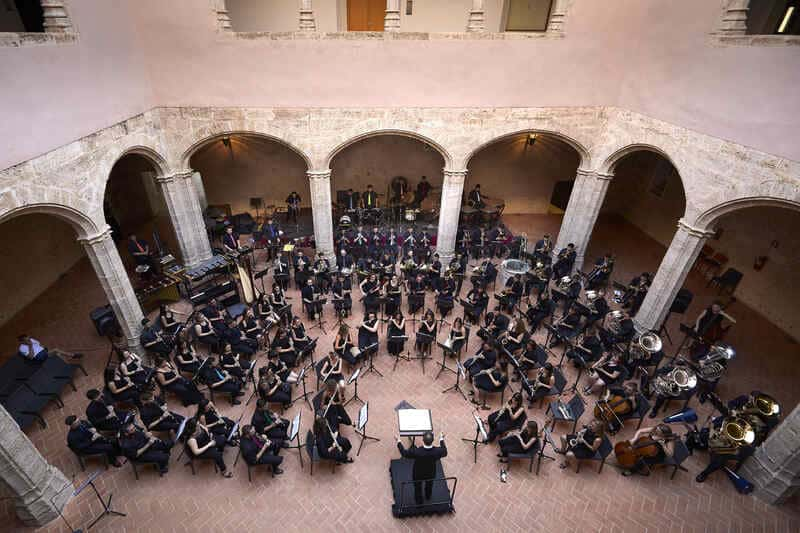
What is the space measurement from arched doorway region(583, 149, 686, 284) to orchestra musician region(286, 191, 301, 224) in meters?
11.3

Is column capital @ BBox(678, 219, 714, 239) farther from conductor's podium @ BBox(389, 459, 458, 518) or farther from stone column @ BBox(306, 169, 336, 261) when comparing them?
stone column @ BBox(306, 169, 336, 261)

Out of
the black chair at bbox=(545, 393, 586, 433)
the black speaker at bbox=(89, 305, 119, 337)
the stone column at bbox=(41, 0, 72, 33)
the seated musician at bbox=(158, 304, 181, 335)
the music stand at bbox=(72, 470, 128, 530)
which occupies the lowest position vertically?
the music stand at bbox=(72, 470, 128, 530)

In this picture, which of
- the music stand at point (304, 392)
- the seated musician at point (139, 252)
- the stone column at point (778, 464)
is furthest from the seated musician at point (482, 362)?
the seated musician at point (139, 252)

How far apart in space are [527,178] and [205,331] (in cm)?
1458

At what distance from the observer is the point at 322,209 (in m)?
13.4

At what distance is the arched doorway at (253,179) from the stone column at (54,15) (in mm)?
7885

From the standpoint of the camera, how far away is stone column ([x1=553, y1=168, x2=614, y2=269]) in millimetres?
13164

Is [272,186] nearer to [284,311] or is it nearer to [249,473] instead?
[284,311]

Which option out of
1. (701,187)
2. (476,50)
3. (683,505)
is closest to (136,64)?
(476,50)

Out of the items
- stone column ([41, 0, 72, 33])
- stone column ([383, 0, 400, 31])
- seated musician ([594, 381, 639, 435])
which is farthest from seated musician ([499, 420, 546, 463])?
stone column ([41, 0, 72, 33])

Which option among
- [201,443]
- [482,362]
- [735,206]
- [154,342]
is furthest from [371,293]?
[735,206]

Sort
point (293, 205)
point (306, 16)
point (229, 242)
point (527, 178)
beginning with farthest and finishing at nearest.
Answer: point (527, 178) < point (293, 205) < point (229, 242) < point (306, 16)

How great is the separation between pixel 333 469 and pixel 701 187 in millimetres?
10072

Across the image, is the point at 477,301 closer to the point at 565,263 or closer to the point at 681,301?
the point at 565,263
